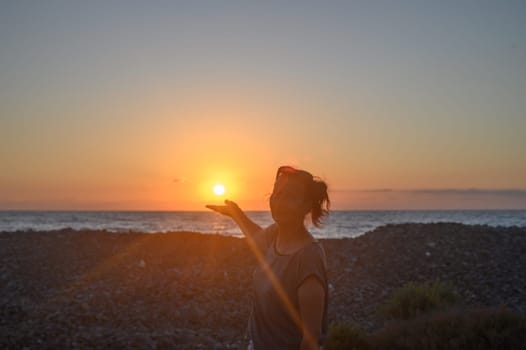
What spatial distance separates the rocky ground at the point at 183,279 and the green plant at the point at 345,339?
3.04m

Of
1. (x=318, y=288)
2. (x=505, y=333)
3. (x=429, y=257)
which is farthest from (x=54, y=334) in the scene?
(x=429, y=257)

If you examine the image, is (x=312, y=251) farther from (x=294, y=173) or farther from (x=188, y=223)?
(x=188, y=223)

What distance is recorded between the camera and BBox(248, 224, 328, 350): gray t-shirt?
3.14 meters

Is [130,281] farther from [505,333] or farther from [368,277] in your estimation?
[505,333]

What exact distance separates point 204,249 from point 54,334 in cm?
919

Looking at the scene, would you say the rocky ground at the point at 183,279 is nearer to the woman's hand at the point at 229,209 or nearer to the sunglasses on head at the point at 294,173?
the woman's hand at the point at 229,209

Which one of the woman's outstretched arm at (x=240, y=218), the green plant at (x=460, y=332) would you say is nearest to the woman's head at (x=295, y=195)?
the woman's outstretched arm at (x=240, y=218)

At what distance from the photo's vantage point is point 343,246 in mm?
20375

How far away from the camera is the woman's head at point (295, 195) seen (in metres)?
3.35

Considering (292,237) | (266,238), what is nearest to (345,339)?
(266,238)

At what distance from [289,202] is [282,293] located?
566 millimetres

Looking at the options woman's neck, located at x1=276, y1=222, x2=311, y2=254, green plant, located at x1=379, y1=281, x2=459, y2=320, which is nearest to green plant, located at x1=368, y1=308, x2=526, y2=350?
green plant, located at x1=379, y1=281, x2=459, y2=320

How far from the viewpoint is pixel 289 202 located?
3.35 meters

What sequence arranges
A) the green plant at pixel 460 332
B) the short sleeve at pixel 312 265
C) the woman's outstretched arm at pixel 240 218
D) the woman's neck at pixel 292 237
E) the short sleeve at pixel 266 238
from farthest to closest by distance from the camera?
the green plant at pixel 460 332
the woman's outstretched arm at pixel 240 218
the short sleeve at pixel 266 238
the woman's neck at pixel 292 237
the short sleeve at pixel 312 265
